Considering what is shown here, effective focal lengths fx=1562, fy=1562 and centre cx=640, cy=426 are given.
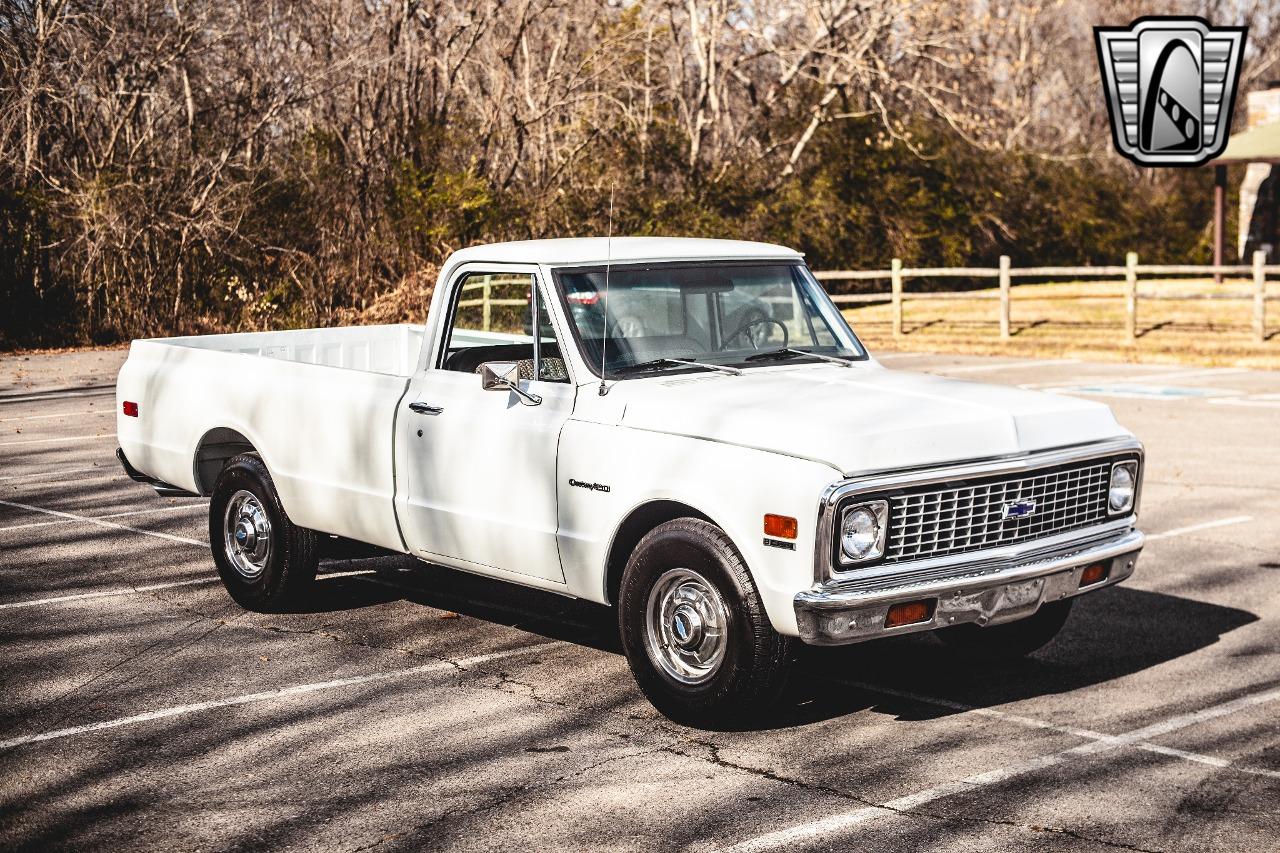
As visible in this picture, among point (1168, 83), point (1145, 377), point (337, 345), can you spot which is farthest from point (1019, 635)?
point (1168, 83)

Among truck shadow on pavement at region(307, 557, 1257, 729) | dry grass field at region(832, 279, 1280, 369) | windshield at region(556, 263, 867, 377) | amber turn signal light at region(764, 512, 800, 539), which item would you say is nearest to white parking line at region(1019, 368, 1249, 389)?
dry grass field at region(832, 279, 1280, 369)

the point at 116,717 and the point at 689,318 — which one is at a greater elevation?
the point at 689,318

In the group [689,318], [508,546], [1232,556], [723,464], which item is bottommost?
[1232,556]

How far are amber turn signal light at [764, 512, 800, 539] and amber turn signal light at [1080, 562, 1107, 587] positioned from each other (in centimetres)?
146

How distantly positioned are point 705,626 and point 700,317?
1.70 metres

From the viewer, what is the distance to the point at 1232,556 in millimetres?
9703

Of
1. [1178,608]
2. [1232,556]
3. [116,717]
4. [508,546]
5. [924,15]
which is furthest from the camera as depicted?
[924,15]

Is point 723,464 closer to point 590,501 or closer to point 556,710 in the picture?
point 590,501

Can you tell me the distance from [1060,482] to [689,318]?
183cm

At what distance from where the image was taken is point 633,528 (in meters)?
6.41

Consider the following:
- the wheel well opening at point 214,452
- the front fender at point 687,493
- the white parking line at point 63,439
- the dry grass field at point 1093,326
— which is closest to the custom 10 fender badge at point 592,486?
the front fender at point 687,493

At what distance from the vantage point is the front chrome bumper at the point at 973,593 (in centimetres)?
565

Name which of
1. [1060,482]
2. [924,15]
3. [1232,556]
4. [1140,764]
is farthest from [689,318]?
[924,15]

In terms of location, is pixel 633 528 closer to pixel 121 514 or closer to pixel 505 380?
pixel 505 380
